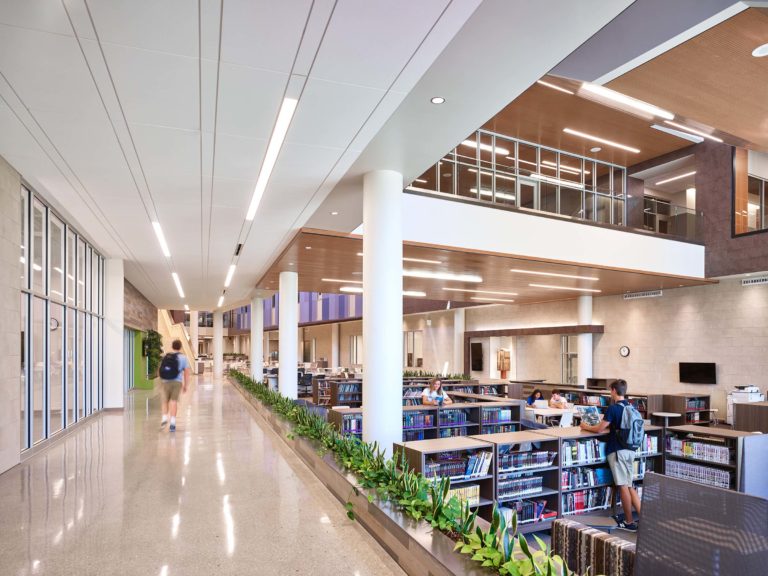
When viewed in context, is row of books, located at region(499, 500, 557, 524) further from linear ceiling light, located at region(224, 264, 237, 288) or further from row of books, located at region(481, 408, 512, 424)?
linear ceiling light, located at region(224, 264, 237, 288)

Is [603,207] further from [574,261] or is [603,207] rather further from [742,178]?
[742,178]

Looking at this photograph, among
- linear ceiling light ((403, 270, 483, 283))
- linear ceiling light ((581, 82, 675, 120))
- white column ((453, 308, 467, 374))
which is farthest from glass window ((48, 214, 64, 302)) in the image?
white column ((453, 308, 467, 374))

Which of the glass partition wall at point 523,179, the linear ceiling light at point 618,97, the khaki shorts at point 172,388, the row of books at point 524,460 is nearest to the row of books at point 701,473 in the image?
the row of books at point 524,460

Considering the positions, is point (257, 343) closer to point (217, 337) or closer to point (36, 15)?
point (217, 337)

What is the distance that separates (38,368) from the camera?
752cm

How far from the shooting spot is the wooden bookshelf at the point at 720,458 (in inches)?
207

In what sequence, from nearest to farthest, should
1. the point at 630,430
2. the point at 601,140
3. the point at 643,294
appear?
the point at 630,430, the point at 601,140, the point at 643,294

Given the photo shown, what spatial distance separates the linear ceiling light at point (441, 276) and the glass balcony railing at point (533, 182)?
8.42 ft

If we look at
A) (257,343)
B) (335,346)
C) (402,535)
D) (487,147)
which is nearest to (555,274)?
(487,147)

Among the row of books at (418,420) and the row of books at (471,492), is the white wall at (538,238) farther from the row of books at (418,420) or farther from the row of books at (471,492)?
the row of books at (471,492)

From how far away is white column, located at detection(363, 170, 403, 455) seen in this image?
587 cm

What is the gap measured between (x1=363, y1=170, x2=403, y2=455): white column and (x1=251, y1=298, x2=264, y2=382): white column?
12104 millimetres

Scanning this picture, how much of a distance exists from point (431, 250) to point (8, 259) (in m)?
6.35

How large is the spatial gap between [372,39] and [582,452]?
499 cm
